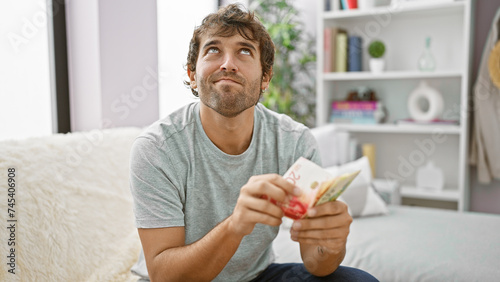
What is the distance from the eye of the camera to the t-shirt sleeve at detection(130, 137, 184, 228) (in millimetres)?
1073

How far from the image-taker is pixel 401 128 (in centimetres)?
305

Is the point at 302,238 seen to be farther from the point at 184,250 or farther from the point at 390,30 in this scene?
the point at 390,30

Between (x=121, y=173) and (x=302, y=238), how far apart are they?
0.93m

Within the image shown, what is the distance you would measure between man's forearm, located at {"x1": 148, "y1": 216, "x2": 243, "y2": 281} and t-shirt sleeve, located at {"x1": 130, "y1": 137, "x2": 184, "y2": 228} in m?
0.09

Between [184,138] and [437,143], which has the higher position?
[184,138]

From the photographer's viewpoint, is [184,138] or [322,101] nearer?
[184,138]

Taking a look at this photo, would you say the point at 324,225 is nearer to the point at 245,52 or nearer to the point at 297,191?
the point at 297,191

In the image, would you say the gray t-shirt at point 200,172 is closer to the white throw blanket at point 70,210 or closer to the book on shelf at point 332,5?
the white throw blanket at point 70,210

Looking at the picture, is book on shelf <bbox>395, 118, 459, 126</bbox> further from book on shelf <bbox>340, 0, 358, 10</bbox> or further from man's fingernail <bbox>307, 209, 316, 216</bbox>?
man's fingernail <bbox>307, 209, 316, 216</bbox>

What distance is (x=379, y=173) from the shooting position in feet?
11.3

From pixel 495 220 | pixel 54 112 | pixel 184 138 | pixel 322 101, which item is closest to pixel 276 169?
pixel 184 138

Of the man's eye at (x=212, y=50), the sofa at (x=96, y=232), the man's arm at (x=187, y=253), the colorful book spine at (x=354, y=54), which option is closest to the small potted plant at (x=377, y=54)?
the colorful book spine at (x=354, y=54)

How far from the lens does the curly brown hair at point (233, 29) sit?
4.21 ft

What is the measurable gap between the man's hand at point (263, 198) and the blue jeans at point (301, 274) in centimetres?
42
